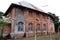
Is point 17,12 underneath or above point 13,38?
above

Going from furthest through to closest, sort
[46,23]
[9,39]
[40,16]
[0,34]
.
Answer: [46,23] < [40,16] < [0,34] < [9,39]

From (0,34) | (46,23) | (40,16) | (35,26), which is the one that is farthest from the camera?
(46,23)

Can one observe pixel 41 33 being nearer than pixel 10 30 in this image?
No

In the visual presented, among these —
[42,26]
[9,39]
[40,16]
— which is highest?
[40,16]

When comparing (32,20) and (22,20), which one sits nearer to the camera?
(22,20)

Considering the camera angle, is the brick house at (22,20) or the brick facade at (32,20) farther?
the brick facade at (32,20)

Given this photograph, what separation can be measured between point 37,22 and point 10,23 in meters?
6.38

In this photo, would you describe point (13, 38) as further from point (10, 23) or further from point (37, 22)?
point (37, 22)

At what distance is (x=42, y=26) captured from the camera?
3036 centimetres

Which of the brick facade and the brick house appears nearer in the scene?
the brick house

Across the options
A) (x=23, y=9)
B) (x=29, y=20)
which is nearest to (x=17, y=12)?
(x=23, y=9)

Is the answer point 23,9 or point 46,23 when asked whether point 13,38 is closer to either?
point 23,9

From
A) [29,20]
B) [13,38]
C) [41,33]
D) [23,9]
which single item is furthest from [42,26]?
[13,38]

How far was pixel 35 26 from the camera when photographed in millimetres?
28109
